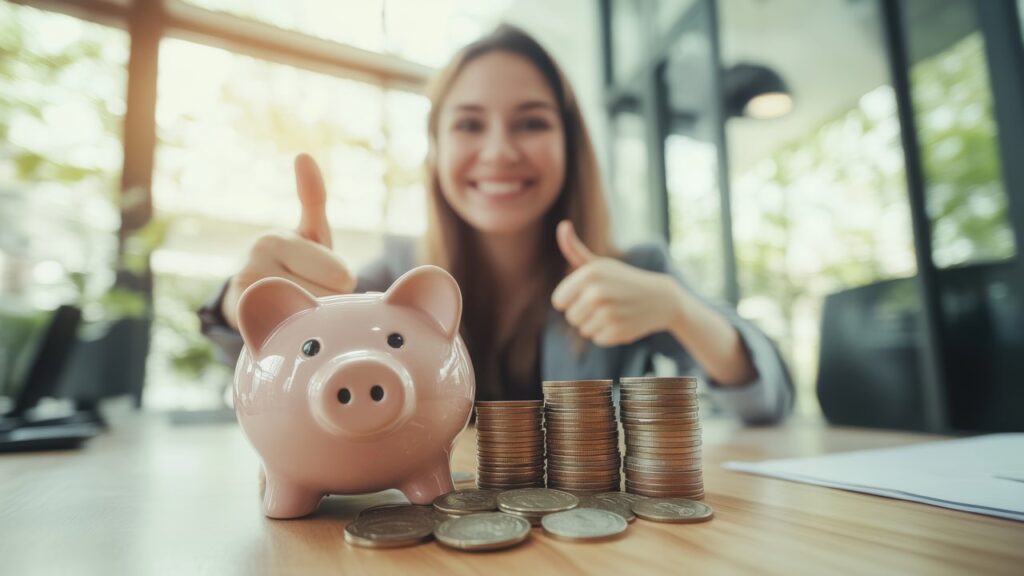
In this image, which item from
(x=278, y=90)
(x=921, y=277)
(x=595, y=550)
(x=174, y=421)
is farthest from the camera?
(x=278, y=90)

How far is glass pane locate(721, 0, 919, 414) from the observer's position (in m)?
2.04

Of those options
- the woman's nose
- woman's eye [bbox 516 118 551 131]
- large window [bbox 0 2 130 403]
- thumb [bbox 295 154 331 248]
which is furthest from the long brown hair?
large window [bbox 0 2 130 403]

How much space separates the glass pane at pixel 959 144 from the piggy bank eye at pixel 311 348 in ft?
6.07

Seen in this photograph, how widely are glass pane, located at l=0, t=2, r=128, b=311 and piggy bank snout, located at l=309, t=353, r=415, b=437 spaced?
280 cm

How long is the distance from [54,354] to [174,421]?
536mm

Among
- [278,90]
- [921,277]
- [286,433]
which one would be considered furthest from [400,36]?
[286,433]

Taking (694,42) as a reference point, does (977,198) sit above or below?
below

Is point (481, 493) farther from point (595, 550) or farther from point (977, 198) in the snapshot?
point (977, 198)

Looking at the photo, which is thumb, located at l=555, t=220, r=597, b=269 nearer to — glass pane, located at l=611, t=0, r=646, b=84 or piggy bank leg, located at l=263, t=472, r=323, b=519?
piggy bank leg, located at l=263, t=472, r=323, b=519

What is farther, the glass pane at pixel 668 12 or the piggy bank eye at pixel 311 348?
the glass pane at pixel 668 12

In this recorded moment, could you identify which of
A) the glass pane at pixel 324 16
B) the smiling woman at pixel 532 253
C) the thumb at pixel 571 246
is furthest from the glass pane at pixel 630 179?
the thumb at pixel 571 246

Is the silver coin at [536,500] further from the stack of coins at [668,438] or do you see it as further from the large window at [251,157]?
the large window at [251,157]

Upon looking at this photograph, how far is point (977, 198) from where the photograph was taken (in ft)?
5.34

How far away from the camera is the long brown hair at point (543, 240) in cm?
168
